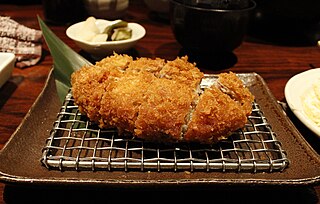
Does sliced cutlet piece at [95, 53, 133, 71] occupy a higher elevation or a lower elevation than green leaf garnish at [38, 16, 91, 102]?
higher

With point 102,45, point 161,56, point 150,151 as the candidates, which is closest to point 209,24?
point 161,56

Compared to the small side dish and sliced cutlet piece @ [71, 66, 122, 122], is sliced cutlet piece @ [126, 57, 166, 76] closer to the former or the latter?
sliced cutlet piece @ [71, 66, 122, 122]

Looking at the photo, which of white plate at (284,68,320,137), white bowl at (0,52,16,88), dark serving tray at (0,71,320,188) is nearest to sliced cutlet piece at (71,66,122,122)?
dark serving tray at (0,71,320,188)

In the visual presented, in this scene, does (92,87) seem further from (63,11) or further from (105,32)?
(63,11)

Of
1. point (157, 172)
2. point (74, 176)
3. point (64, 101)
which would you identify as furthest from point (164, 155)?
point (64, 101)

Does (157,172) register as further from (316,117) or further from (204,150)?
(316,117)

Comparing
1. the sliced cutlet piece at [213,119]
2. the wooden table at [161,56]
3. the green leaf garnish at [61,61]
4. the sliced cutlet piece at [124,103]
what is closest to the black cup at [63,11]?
the wooden table at [161,56]
